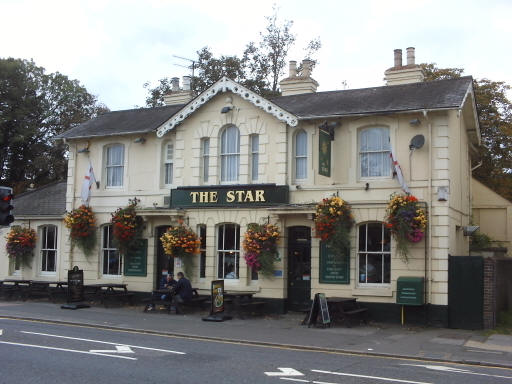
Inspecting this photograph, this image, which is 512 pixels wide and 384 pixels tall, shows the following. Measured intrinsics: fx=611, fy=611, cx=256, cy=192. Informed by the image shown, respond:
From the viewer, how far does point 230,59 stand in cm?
3750

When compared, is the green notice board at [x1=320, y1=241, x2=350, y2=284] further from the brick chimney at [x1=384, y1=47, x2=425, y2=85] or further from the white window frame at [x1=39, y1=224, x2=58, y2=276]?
the white window frame at [x1=39, y1=224, x2=58, y2=276]

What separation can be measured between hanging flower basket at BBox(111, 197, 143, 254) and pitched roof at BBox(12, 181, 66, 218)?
3699 millimetres

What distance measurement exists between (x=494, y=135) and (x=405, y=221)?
1850 cm

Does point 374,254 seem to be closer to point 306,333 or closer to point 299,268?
point 299,268

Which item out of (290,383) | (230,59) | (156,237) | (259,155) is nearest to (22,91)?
(230,59)

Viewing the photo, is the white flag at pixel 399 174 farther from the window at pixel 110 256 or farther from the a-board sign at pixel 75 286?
the a-board sign at pixel 75 286

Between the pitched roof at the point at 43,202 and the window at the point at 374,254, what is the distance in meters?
12.4

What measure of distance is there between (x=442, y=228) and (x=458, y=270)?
125 centimetres

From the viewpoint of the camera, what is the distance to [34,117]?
42.1 meters

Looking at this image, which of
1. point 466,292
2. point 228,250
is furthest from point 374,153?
point 228,250

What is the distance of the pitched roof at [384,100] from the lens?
17.9 metres

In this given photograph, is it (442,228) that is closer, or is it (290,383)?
(290,383)

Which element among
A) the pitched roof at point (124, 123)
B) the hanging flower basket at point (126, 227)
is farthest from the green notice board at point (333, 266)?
the pitched roof at point (124, 123)

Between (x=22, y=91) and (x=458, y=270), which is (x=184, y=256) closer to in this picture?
(x=458, y=270)
